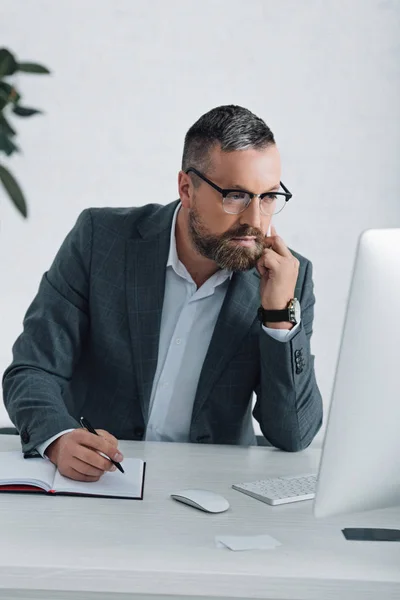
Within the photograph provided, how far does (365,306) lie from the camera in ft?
3.52

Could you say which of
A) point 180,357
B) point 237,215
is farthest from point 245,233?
point 180,357

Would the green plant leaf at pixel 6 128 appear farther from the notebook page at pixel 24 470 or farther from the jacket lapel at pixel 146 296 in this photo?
the jacket lapel at pixel 146 296

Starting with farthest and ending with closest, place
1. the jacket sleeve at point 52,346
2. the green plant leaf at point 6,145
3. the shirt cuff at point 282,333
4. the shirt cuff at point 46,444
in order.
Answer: the shirt cuff at point 282,333 → the jacket sleeve at point 52,346 → the shirt cuff at point 46,444 → the green plant leaf at point 6,145

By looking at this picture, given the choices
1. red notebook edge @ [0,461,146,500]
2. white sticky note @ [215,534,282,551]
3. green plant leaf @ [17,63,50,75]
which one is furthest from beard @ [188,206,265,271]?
green plant leaf @ [17,63,50,75]

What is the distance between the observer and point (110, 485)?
57.8 inches

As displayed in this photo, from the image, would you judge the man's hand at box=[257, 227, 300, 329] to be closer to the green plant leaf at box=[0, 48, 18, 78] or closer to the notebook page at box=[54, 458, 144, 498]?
the notebook page at box=[54, 458, 144, 498]

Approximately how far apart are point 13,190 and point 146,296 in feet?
4.10

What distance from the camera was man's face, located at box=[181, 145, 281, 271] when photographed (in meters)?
1.87

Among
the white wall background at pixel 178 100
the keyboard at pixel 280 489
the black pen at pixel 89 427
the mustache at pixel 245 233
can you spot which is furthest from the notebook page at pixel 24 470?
the white wall background at pixel 178 100

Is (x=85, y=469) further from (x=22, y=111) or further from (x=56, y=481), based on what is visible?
(x=22, y=111)

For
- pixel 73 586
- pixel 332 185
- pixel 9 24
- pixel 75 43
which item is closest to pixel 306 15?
pixel 332 185

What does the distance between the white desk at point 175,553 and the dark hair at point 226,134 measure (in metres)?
0.82

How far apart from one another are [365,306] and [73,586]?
55 cm

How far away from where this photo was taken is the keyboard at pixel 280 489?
146 cm
